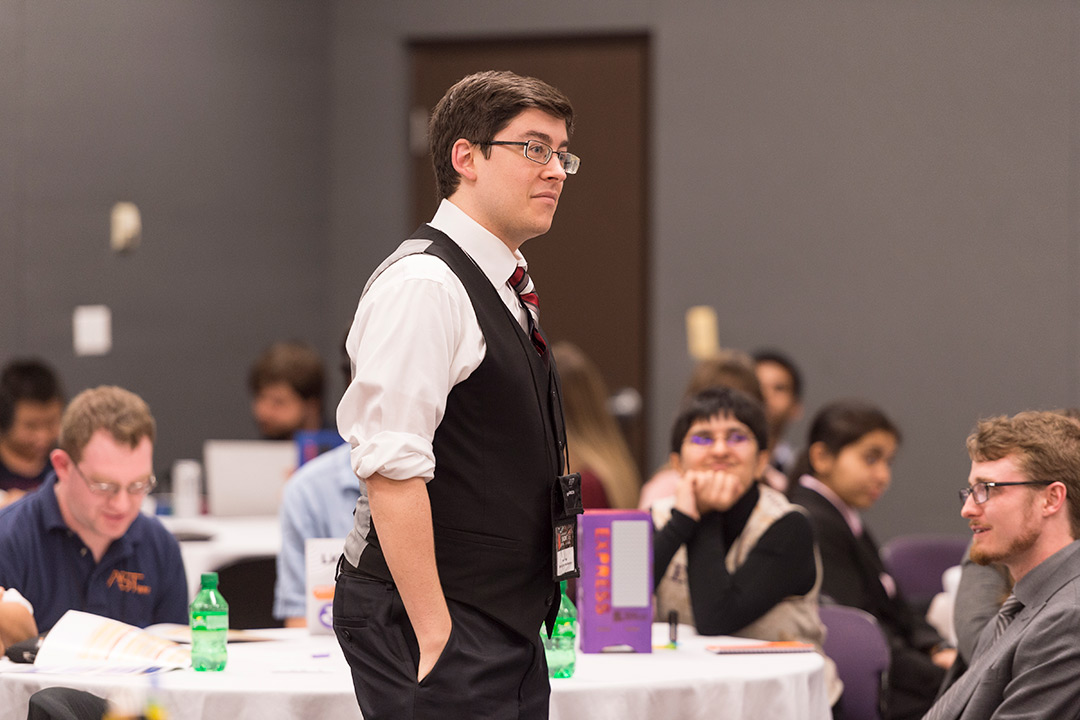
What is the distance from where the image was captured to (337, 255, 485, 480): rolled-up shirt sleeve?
5.29 feet

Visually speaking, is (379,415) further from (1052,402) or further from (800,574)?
(1052,402)

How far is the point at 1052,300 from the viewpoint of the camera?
6.64 meters

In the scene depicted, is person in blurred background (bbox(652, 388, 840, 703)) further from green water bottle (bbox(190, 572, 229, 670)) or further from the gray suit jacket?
green water bottle (bbox(190, 572, 229, 670))

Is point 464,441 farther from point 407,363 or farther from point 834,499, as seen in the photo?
point 834,499

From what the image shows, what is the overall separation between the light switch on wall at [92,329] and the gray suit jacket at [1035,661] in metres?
4.14

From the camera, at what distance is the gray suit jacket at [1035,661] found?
2.12 m

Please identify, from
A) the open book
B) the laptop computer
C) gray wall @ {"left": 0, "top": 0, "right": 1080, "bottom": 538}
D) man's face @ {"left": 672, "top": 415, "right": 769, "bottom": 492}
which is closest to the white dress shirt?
the open book

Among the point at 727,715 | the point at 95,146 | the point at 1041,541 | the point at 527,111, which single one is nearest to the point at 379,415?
the point at 527,111

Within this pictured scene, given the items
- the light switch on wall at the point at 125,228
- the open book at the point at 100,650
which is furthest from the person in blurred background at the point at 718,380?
the light switch on wall at the point at 125,228

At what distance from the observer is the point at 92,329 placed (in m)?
5.50

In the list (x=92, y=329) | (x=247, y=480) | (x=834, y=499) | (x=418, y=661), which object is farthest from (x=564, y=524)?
(x=92, y=329)

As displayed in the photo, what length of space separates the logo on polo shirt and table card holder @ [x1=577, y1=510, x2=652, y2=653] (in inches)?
40.7

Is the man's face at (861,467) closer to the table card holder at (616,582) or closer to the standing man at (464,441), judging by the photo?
the table card holder at (616,582)

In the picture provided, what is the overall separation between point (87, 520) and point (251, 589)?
190cm
